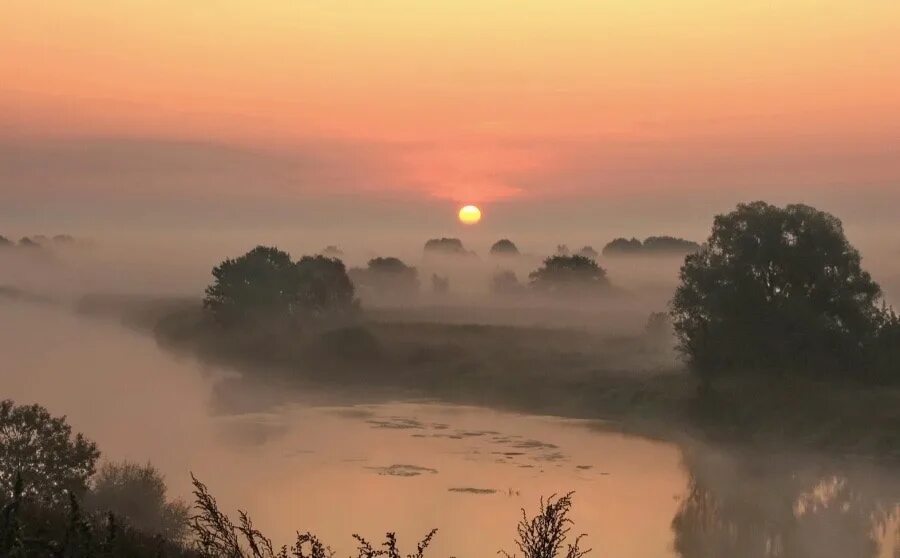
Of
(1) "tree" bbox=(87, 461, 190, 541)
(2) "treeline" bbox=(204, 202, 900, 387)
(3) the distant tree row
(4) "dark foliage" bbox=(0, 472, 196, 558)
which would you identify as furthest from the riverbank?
(3) the distant tree row

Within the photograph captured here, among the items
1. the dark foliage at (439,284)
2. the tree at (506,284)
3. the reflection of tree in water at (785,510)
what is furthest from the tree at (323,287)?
the reflection of tree in water at (785,510)

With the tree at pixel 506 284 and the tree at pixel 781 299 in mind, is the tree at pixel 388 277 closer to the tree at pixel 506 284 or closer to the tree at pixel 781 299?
the tree at pixel 506 284

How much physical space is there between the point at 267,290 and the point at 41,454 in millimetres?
56583

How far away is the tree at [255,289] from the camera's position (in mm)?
82688

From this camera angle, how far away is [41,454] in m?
26.7

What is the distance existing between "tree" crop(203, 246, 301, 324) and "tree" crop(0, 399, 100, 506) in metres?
54.8

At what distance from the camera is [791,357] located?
5381 centimetres

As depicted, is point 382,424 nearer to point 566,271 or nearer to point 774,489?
point 774,489

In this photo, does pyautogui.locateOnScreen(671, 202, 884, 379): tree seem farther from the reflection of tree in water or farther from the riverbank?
the reflection of tree in water

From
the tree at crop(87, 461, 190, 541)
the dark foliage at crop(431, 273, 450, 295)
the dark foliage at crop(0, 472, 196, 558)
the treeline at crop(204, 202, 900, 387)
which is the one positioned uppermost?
the dark foliage at crop(431, 273, 450, 295)

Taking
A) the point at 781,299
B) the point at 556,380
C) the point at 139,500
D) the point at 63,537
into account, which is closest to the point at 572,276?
the point at 556,380

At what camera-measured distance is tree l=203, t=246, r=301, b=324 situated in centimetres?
8269

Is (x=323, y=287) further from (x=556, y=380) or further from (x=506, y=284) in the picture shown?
(x=506, y=284)

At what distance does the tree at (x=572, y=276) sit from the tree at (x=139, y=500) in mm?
81015
